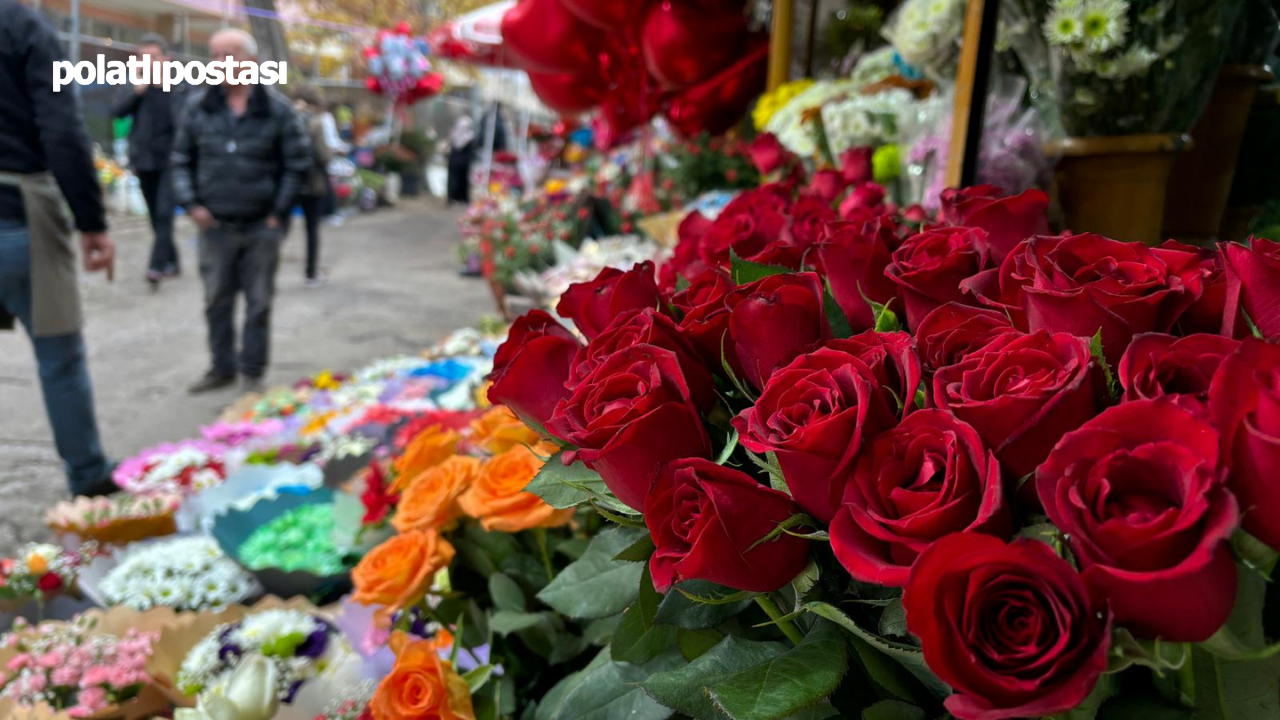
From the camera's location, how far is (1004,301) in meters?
0.52

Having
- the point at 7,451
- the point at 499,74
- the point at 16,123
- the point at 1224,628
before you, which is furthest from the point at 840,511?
the point at 499,74

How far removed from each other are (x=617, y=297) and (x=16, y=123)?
9.27ft

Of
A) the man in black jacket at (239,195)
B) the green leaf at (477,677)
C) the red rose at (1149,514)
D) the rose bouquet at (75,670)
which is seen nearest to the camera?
the red rose at (1149,514)

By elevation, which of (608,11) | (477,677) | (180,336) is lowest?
(180,336)

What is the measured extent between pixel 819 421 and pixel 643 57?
2394 mm

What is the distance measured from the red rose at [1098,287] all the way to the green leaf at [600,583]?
0.34 meters

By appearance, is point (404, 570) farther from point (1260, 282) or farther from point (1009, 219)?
point (1260, 282)

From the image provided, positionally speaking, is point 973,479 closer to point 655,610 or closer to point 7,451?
point 655,610

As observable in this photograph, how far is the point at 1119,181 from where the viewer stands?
110 centimetres

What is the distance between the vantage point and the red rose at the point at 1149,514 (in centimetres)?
33

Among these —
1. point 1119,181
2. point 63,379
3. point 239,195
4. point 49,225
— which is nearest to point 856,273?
point 1119,181

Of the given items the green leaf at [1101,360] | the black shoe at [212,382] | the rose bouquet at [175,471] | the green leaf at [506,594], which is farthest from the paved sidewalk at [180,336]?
the green leaf at [1101,360]

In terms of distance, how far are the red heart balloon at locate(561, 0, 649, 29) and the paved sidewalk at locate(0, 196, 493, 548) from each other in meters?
2.46

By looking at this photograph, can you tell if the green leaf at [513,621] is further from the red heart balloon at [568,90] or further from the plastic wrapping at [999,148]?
the red heart balloon at [568,90]
